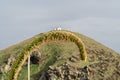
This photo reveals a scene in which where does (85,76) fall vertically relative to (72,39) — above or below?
below

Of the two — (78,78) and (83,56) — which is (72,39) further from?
(78,78)

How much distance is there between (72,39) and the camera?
36.4ft

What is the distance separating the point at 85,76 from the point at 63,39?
188 meters

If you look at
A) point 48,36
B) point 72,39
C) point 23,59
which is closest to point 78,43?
point 72,39

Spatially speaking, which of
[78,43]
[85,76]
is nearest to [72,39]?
Answer: [78,43]

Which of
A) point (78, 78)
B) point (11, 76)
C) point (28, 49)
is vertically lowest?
point (78, 78)

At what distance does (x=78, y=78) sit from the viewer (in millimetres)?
→ 199875

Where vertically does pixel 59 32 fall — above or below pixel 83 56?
above

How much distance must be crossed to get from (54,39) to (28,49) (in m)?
1.02

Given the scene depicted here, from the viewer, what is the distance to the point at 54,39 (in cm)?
1105

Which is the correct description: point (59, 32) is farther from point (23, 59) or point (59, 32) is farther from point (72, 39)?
point (23, 59)

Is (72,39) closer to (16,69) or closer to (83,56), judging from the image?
(83,56)

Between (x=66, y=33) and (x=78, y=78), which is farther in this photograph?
(x=78, y=78)

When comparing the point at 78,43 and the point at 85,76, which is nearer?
the point at 78,43
